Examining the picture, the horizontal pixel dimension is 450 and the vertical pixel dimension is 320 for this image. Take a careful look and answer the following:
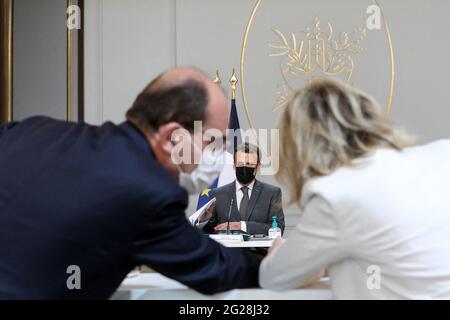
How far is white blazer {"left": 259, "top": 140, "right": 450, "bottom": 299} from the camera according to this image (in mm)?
1307

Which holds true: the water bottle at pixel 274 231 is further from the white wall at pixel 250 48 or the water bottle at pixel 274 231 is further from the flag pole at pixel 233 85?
the flag pole at pixel 233 85

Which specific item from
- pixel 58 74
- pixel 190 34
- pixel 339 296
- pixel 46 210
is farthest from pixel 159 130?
pixel 190 34

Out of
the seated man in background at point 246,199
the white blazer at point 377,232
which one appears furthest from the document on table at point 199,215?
the white blazer at point 377,232

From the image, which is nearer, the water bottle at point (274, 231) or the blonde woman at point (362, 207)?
the blonde woman at point (362, 207)

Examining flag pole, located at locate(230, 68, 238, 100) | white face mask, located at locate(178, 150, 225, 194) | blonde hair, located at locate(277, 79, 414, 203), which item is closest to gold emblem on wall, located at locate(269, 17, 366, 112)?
flag pole, located at locate(230, 68, 238, 100)

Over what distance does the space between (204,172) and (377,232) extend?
535 millimetres

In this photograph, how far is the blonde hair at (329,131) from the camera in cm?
139

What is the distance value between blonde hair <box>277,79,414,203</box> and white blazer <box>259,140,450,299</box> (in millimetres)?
46

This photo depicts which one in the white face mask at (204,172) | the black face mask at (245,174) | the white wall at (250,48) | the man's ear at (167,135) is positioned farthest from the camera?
the white wall at (250,48)

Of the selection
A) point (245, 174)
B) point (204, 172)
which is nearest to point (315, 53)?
point (245, 174)

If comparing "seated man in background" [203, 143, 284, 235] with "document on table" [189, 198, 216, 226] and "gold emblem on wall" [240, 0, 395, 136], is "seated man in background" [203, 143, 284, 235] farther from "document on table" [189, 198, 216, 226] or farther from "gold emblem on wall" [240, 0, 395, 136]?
"gold emblem on wall" [240, 0, 395, 136]

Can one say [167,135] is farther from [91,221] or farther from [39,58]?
[39,58]

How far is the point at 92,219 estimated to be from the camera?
1290mm
